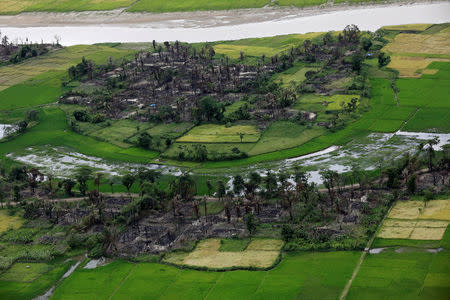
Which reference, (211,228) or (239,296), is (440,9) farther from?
(239,296)

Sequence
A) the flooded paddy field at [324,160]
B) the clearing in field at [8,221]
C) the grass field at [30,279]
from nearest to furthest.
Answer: the grass field at [30,279] < the clearing in field at [8,221] < the flooded paddy field at [324,160]

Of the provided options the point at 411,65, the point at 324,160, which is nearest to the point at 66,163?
the point at 324,160

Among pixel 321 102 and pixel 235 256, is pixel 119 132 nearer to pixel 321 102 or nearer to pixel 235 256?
pixel 321 102

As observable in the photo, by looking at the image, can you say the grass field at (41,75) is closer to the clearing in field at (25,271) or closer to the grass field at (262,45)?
the grass field at (262,45)

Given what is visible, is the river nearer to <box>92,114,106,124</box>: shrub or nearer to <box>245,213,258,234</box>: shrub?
<box>92,114,106,124</box>: shrub

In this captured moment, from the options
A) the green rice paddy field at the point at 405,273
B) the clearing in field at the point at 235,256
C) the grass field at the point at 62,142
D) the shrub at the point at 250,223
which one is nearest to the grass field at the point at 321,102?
the grass field at the point at 62,142
